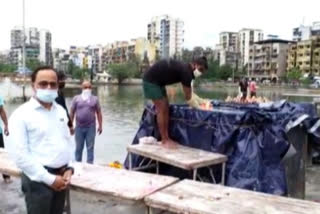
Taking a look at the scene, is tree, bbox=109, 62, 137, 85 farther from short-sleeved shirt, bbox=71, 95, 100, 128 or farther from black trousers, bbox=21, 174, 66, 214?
black trousers, bbox=21, 174, 66, 214

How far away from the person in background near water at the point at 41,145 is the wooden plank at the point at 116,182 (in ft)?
1.23

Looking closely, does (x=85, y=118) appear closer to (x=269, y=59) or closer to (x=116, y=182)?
(x=116, y=182)

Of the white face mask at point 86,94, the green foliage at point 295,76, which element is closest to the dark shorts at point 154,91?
the white face mask at point 86,94

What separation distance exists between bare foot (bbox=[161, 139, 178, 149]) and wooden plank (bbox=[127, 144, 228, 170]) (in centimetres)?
5

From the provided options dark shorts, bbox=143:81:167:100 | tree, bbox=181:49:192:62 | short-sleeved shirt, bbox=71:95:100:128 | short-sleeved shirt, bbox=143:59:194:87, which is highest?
tree, bbox=181:49:192:62

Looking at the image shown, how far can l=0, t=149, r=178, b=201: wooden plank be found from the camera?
309 centimetres

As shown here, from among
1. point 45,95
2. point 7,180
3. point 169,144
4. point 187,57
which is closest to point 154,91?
point 169,144

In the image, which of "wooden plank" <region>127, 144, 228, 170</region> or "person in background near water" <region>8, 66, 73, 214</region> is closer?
"person in background near water" <region>8, 66, 73, 214</region>

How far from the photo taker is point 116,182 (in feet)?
11.0

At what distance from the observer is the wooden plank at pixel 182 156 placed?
406 cm

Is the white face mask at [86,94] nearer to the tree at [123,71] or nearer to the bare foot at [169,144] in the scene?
the bare foot at [169,144]

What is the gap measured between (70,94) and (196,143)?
34312 mm

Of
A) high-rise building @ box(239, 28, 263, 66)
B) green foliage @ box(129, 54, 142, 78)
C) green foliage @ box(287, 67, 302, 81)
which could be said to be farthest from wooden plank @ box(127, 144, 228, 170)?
high-rise building @ box(239, 28, 263, 66)

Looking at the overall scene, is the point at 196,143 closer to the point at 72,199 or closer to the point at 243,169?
the point at 243,169
